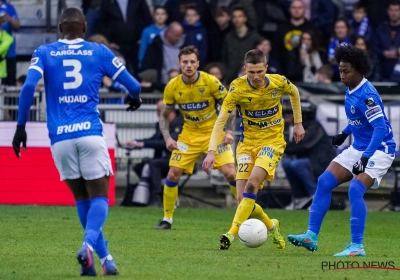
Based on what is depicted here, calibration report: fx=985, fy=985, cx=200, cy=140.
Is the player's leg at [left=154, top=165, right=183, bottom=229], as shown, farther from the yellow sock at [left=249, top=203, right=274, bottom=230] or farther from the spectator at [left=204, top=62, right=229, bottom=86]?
the spectator at [left=204, top=62, right=229, bottom=86]

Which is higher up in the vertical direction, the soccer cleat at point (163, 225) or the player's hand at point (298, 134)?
the player's hand at point (298, 134)

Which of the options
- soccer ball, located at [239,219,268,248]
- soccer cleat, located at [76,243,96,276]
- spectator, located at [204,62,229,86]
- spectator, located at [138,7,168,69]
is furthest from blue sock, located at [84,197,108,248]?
spectator, located at [138,7,168,69]

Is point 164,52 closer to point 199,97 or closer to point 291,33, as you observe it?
point 291,33

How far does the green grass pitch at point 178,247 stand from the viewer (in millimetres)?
8555

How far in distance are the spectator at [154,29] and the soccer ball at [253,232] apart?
935 centimetres

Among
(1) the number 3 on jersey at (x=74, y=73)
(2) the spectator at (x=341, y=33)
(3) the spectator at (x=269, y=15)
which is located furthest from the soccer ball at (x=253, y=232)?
(3) the spectator at (x=269, y=15)

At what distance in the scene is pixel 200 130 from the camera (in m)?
13.7

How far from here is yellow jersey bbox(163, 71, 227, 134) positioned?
13.4 meters

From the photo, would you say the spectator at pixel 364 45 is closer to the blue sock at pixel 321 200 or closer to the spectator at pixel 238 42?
the spectator at pixel 238 42

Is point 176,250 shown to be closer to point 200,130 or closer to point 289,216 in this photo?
point 200,130

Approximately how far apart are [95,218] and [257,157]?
3.34m

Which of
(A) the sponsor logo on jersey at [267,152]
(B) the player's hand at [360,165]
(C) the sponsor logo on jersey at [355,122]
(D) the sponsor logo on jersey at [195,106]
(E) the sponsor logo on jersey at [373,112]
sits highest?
(E) the sponsor logo on jersey at [373,112]

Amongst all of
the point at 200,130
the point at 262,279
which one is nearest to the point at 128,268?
the point at 262,279

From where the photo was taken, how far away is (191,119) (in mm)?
13727
